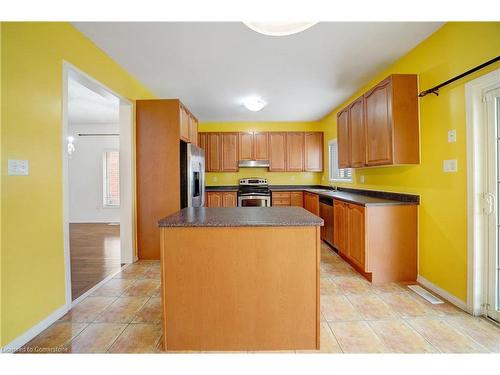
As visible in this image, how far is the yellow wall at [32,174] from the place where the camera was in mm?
1634

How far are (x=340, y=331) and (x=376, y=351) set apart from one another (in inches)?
10.7

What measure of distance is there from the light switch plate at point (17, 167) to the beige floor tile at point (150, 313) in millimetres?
1386

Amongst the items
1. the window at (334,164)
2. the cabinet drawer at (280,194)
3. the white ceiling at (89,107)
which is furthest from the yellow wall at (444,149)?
the white ceiling at (89,107)

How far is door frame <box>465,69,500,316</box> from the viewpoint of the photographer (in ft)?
6.55

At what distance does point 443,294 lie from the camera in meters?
2.32

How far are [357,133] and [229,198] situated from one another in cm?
299

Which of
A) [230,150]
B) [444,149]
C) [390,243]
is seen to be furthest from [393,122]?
[230,150]

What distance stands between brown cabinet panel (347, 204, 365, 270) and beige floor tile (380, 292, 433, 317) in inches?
17.1

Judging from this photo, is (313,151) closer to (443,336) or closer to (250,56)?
(250,56)

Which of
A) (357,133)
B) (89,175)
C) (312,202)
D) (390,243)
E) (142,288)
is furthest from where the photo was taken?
(89,175)

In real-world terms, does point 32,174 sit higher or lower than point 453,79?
lower

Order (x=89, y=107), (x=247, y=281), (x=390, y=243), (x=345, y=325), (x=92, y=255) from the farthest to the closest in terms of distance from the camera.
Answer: (x=89, y=107), (x=92, y=255), (x=390, y=243), (x=345, y=325), (x=247, y=281)

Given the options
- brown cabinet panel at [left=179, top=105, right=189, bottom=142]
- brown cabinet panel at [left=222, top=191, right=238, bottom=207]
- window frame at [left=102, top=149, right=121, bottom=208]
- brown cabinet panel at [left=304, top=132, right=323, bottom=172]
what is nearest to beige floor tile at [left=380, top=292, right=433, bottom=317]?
brown cabinet panel at [left=179, top=105, right=189, bottom=142]

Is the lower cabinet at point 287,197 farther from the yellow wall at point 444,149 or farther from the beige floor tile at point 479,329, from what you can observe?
the beige floor tile at point 479,329
